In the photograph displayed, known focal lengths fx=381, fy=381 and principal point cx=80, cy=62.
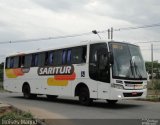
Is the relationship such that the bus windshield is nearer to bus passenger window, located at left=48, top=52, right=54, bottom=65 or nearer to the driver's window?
the driver's window

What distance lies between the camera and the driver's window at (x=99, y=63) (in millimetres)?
17516

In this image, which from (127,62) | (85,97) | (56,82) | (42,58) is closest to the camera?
(127,62)

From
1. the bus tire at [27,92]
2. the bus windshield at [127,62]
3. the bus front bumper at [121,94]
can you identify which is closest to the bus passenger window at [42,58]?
the bus tire at [27,92]

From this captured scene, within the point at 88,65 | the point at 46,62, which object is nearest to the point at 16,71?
the point at 46,62

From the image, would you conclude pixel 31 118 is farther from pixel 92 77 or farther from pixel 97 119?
pixel 92 77

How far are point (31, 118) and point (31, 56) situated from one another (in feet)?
41.6

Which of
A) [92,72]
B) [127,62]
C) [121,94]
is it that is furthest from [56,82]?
[121,94]

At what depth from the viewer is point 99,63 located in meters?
17.9

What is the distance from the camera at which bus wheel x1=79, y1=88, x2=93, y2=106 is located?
1884 cm

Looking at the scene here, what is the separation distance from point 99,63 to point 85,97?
216 centimetres

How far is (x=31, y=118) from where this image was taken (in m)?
12.2

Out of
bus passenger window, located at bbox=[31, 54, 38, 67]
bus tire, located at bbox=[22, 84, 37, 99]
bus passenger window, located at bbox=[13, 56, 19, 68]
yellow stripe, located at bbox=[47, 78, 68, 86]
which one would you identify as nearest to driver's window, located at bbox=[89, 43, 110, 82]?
yellow stripe, located at bbox=[47, 78, 68, 86]

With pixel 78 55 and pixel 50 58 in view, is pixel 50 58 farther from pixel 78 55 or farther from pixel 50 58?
pixel 78 55

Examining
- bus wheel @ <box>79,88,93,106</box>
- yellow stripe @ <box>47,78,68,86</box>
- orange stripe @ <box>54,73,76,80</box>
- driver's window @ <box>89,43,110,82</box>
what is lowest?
bus wheel @ <box>79,88,93,106</box>
